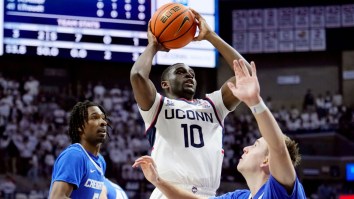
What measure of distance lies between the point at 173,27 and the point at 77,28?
24.6ft

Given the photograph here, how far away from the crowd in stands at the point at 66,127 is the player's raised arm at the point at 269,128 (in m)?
10.6

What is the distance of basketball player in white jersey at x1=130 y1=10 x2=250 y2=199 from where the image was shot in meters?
4.31

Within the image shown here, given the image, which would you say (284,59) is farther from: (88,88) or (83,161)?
(83,161)

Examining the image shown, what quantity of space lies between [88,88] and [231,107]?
1200 centimetres

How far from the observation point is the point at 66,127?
14500mm

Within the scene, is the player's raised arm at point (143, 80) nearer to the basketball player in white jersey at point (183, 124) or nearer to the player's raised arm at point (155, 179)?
the basketball player in white jersey at point (183, 124)

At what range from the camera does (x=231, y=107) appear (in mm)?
4742

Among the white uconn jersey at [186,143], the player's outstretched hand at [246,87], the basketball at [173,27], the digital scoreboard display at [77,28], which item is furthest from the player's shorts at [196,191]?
the digital scoreboard display at [77,28]

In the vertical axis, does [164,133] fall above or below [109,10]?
below

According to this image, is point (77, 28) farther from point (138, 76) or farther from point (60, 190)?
point (60, 190)

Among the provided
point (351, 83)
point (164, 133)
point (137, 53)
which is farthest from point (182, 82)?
point (351, 83)

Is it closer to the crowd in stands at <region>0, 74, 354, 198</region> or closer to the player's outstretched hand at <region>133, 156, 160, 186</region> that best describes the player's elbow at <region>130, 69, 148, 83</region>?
the player's outstretched hand at <region>133, 156, 160, 186</region>

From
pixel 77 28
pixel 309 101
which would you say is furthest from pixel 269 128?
pixel 309 101

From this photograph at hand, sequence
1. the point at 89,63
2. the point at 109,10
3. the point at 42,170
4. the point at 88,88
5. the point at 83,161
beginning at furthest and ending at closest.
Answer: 1. the point at 89,63
2. the point at 88,88
3. the point at 42,170
4. the point at 109,10
5. the point at 83,161
